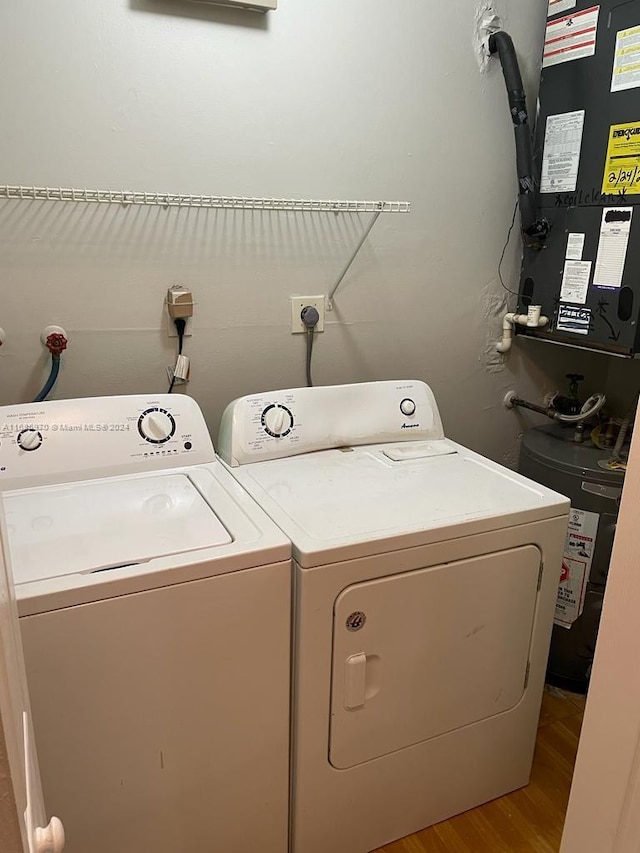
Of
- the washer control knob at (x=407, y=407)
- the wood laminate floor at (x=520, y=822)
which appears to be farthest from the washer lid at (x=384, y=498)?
the wood laminate floor at (x=520, y=822)

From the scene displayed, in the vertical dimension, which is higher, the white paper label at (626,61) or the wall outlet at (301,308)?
the white paper label at (626,61)

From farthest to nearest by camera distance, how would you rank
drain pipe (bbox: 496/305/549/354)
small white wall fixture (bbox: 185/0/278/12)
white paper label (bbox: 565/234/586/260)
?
1. drain pipe (bbox: 496/305/549/354)
2. white paper label (bbox: 565/234/586/260)
3. small white wall fixture (bbox: 185/0/278/12)

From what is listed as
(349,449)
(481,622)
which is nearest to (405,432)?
(349,449)

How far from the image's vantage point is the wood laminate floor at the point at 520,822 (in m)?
1.58

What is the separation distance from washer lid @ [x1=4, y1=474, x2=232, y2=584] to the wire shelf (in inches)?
26.2

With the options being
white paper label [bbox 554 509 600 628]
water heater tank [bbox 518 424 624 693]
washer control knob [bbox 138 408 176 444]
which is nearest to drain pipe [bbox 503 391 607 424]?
water heater tank [bbox 518 424 624 693]

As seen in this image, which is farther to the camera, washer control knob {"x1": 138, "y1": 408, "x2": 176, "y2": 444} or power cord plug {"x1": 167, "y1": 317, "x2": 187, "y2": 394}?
power cord plug {"x1": 167, "y1": 317, "x2": 187, "y2": 394}

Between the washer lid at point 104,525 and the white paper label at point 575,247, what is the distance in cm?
129

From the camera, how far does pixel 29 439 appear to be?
1.46m

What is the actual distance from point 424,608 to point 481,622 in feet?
0.56

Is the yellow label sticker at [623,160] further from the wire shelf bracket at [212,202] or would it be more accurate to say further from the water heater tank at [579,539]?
the water heater tank at [579,539]

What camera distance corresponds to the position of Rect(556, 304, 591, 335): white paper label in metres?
1.90

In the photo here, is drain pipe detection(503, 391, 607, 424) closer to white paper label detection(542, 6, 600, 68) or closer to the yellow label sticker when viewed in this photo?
the yellow label sticker

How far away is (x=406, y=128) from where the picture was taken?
188cm
